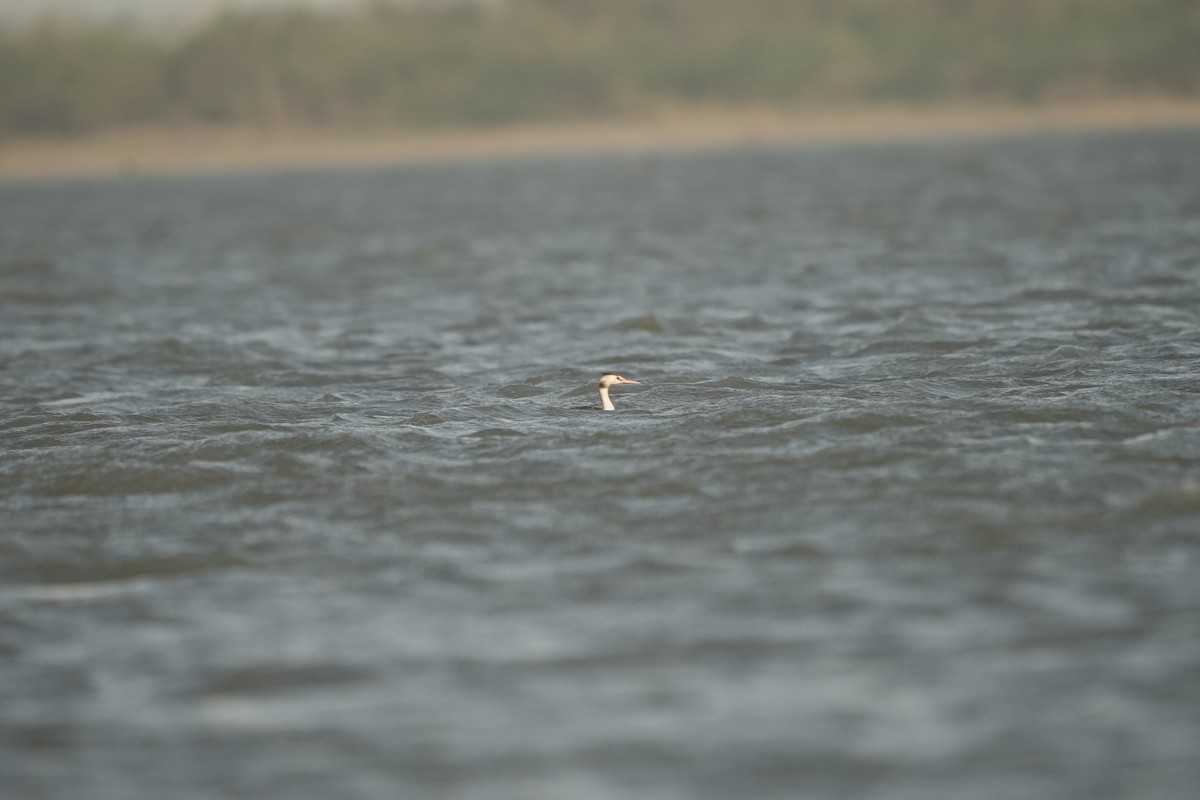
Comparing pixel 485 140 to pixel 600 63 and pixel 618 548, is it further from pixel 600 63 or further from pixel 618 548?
pixel 618 548

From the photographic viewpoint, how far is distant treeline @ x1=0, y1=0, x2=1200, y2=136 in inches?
3506

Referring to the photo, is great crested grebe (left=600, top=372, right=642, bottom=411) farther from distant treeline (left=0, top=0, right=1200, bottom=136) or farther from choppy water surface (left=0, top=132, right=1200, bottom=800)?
distant treeline (left=0, top=0, right=1200, bottom=136)

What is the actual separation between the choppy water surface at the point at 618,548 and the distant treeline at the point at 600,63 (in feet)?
232

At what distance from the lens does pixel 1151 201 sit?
33.8 metres

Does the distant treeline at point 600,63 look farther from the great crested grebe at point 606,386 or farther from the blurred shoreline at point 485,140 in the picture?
the great crested grebe at point 606,386

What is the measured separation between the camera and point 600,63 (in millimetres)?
99062

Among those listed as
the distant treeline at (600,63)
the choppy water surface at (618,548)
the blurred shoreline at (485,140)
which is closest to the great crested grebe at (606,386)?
the choppy water surface at (618,548)

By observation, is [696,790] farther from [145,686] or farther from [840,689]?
[145,686]

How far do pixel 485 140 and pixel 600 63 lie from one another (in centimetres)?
892

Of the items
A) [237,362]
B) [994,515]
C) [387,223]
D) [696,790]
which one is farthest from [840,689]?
[387,223]

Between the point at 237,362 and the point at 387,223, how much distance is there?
2308 centimetres

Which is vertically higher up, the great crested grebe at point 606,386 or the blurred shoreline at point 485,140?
the great crested grebe at point 606,386

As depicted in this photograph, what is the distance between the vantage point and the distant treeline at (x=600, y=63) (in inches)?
3506

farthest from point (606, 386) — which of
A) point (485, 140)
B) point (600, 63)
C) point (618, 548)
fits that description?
point (600, 63)
